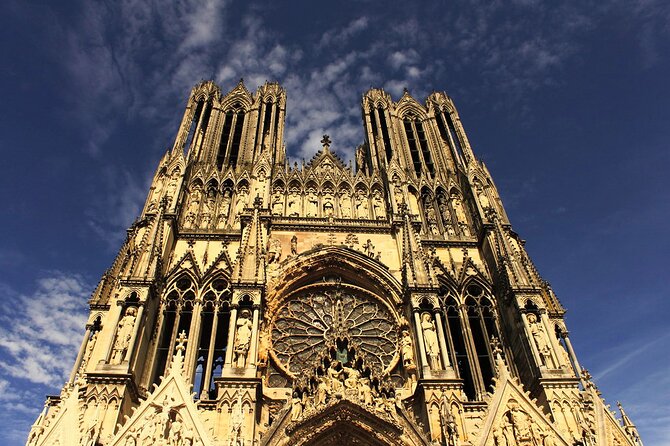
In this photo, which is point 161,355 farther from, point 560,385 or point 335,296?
point 560,385

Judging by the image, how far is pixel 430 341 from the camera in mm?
14359

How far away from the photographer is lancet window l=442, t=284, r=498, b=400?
15.5 m

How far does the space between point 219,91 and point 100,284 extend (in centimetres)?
1168

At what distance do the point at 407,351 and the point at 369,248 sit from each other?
3.87m

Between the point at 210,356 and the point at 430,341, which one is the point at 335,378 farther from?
the point at 210,356

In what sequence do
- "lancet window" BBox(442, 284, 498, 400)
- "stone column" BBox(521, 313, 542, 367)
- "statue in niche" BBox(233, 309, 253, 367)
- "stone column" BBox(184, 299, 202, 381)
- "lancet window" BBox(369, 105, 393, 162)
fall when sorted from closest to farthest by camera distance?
"statue in niche" BBox(233, 309, 253, 367), "stone column" BBox(521, 313, 542, 367), "stone column" BBox(184, 299, 202, 381), "lancet window" BBox(442, 284, 498, 400), "lancet window" BBox(369, 105, 393, 162)

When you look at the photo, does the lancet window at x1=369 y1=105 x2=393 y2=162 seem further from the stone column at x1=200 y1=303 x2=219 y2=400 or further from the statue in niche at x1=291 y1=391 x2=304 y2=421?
the statue in niche at x1=291 y1=391 x2=304 y2=421

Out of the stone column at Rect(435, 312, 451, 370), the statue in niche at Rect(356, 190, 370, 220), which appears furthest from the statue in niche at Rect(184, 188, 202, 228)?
the stone column at Rect(435, 312, 451, 370)

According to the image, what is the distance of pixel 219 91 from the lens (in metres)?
25.0

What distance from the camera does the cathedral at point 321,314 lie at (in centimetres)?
1206

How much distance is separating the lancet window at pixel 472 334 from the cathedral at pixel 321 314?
0.22ft

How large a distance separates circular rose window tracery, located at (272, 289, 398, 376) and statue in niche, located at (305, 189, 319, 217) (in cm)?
325

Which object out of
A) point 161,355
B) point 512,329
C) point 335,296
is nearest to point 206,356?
point 161,355

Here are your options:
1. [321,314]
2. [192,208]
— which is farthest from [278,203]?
[321,314]
